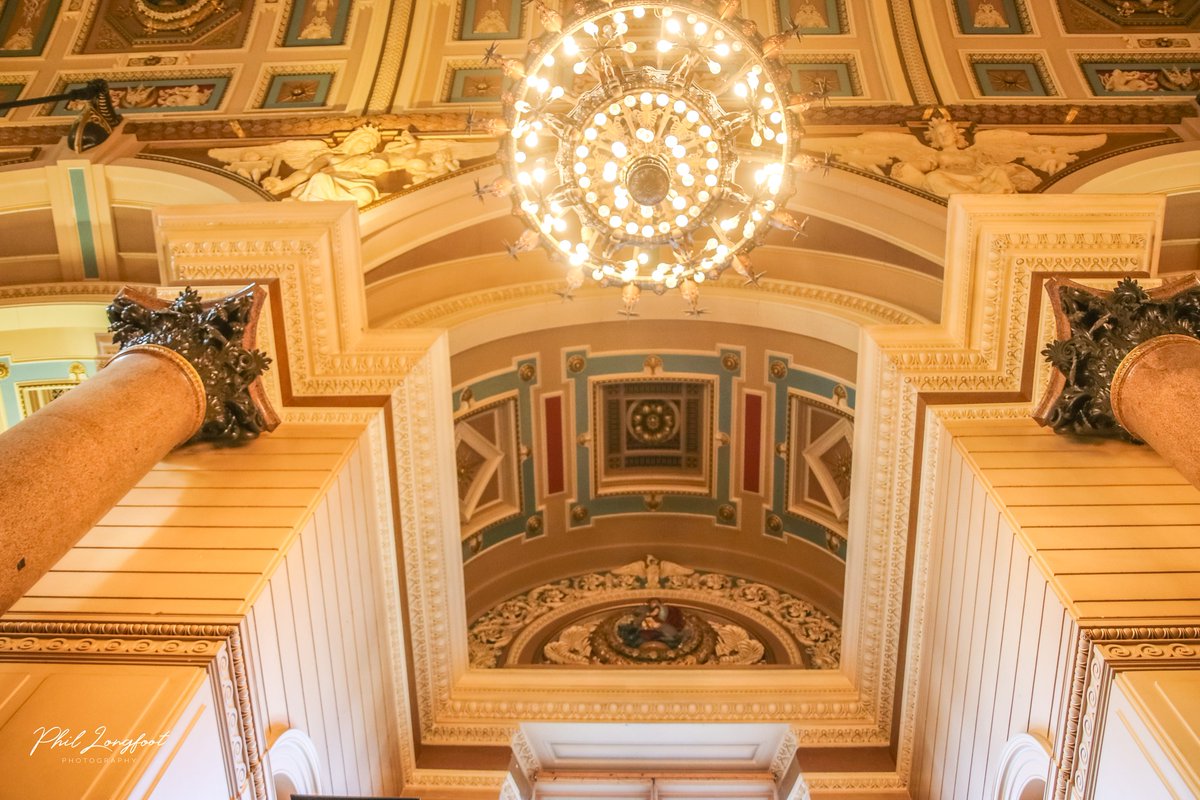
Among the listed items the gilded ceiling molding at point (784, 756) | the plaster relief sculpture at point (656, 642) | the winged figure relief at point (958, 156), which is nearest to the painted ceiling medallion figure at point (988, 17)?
the winged figure relief at point (958, 156)

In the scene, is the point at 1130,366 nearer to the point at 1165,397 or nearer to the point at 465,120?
the point at 1165,397

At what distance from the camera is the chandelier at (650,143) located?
21.4ft

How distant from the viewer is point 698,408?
9.96 meters

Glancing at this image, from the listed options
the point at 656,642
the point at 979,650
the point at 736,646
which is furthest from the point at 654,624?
the point at 979,650

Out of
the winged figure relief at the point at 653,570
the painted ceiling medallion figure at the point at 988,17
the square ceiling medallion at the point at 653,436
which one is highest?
the painted ceiling medallion figure at the point at 988,17

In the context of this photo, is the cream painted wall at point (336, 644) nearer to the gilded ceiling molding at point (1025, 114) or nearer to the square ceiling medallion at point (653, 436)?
the square ceiling medallion at point (653, 436)

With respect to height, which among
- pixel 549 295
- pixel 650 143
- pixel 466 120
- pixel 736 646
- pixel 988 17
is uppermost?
pixel 988 17

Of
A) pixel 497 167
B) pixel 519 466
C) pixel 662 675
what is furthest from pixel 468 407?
pixel 662 675

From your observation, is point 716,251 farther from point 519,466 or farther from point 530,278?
point 519,466

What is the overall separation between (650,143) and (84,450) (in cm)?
375

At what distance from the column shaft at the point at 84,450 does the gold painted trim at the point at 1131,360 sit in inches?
205

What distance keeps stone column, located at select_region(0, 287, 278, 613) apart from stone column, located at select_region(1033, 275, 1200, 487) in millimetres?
4881

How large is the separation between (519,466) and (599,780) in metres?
2.92

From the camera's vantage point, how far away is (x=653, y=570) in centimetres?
1028
